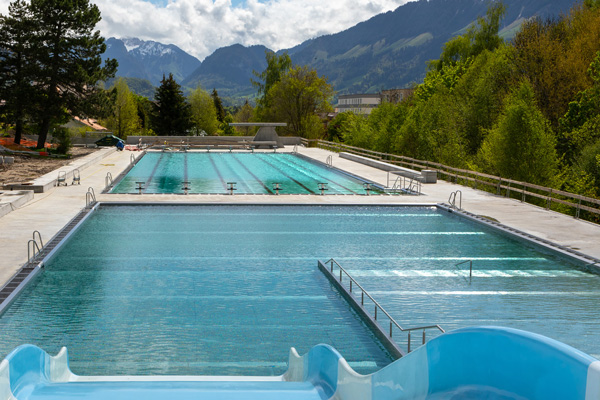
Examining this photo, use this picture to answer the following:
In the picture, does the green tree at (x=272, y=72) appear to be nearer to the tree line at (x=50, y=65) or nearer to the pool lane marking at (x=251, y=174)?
the tree line at (x=50, y=65)

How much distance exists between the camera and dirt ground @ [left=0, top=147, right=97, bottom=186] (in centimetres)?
2439

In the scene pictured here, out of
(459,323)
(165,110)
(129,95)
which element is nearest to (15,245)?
(459,323)

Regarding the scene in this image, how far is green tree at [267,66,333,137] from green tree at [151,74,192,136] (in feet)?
30.9

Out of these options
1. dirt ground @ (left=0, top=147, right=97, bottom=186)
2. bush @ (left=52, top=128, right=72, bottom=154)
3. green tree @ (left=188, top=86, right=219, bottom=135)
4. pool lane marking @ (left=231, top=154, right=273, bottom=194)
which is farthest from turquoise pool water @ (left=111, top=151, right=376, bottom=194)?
green tree @ (left=188, top=86, right=219, bottom=135)

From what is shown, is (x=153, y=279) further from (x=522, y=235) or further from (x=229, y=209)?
(x=522, y=235)

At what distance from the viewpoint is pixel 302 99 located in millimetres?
63500

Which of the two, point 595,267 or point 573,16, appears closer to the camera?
point 595,267

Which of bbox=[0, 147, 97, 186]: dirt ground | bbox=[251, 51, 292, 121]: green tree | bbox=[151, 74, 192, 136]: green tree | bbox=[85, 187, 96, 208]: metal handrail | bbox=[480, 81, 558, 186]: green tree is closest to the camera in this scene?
bbox=[85, 187, 96, 208]: metal handrail

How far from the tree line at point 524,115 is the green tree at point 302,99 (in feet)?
54.1

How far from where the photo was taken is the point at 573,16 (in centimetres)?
3550

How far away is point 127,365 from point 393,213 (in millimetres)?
11727

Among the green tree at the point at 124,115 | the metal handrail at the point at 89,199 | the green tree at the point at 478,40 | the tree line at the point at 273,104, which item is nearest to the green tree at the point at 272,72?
the tree line at the point at 273,104

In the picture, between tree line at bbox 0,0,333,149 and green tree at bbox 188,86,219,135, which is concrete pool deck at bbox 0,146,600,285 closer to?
tree line at bbox 0,0,333,149

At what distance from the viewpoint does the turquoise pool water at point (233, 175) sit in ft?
75.2
